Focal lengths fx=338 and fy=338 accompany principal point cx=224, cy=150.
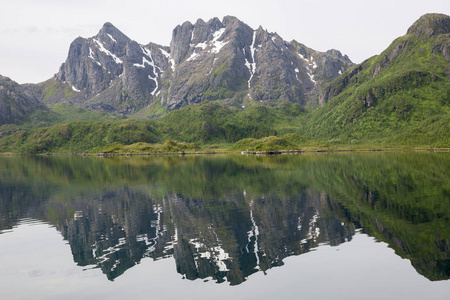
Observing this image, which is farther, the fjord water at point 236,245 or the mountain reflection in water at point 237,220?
the mountain reflection in water at point 237,220

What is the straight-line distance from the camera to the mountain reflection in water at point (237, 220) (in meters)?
37.6

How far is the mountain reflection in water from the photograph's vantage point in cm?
3759

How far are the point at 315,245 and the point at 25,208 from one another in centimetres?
6134

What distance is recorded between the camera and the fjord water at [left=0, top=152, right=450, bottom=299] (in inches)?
1220

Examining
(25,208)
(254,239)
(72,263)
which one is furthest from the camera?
(25,208)

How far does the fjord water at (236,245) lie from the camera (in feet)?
102

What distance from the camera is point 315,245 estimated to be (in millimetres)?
41000

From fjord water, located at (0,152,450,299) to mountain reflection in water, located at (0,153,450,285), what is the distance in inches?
7.5

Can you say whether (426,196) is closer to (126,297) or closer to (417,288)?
(417,288)

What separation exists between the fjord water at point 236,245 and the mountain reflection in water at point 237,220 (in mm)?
190

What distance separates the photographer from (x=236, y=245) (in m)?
42.1

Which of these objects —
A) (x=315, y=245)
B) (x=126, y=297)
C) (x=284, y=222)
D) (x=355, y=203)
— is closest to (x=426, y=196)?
(x=355, y=203)

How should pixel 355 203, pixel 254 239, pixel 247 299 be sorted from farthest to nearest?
pixel 355 203, pixel 254 239, pixel 247 299

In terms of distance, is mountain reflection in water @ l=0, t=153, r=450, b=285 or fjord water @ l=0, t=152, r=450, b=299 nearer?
fjord water @ l=0, t=152, r=450, b=299
